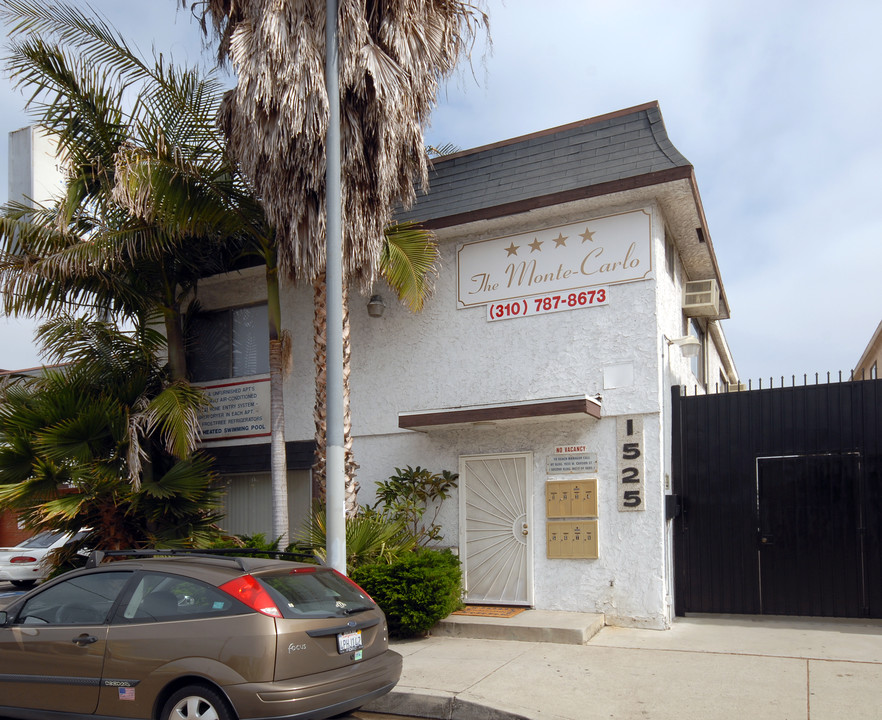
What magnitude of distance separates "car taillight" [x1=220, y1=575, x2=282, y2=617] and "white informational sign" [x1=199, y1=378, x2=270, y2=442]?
279 inches

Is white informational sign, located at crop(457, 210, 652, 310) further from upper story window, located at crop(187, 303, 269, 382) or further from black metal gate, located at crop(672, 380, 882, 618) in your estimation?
upper story window, located at crop(187, 303, 269, 382)

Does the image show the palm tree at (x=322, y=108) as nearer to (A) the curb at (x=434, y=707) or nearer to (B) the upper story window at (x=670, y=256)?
(B) the upper story window at (x=670, y=256)

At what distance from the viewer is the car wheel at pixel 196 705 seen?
5.13 meters

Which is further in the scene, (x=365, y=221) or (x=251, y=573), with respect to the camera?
(x=365, y=221)

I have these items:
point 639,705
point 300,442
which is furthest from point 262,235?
point 639,705

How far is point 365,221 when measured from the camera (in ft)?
33.1

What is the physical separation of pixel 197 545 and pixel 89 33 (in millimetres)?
7022

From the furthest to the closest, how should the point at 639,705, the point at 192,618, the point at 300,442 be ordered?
the point at 300,442 → the point at 639,705 → the point at 192,618

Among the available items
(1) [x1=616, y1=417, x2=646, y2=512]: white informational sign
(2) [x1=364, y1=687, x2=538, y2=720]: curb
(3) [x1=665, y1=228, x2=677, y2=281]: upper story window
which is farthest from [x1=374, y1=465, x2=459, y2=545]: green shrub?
(3) [x1=665, y1=228, x2=677, y2=281]: upper story window

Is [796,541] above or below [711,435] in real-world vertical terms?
below

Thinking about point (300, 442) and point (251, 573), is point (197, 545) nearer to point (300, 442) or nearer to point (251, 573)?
point (300, 442)

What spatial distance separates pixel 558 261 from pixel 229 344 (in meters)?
5.85

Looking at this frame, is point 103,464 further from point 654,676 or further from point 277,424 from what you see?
point 654,676

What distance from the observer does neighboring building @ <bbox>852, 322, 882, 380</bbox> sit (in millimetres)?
25128
